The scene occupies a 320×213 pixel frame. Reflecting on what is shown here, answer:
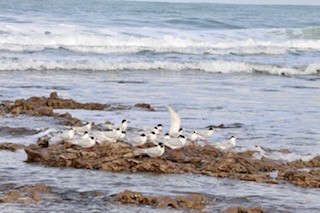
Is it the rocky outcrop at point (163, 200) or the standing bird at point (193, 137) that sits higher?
the standing bird at point (193, 137)

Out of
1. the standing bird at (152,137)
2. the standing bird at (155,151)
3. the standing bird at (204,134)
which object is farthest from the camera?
the standing bird at (204,134)

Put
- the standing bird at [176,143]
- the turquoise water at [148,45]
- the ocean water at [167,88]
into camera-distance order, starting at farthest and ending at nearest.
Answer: the turquoise water at [148,45] < the standing bird at [176,143] < the ocean water at [167,88]

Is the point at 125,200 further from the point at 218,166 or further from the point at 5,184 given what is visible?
the point at 218,166

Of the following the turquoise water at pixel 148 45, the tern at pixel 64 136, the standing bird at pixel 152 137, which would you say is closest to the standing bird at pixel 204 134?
the standing bird at pixel 152 137

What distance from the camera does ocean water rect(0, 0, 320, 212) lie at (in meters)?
9.06

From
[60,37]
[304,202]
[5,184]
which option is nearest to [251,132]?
[304,202]

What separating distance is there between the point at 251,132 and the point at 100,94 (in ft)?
19.3

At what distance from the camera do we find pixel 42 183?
351 inches

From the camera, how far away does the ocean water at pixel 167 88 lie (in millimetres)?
9062

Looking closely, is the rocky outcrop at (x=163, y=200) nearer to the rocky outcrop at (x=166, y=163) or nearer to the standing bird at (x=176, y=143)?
the rocky outcrop at (x=166, y=163)

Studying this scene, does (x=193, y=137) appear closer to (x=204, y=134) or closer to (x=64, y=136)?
(x=204, y=134)

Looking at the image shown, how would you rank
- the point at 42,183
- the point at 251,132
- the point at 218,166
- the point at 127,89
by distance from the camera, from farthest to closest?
the point at 127,89 → the point at 251,132 → the point at 218,166 → the point at 42,183

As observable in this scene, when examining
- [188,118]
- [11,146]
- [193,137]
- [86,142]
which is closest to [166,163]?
[86,142]

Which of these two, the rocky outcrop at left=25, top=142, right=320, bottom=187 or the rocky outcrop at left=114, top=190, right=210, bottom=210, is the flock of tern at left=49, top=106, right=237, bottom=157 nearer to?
the rocky outcrop at left=25, top=142, right=320, bottom=187
